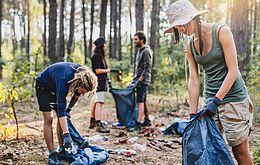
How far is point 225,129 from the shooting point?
2533mm

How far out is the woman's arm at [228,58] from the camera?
7.73 ft

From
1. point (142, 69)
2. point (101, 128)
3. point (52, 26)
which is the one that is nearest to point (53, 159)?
point (101, 128)

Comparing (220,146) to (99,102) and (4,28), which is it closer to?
(99,102)

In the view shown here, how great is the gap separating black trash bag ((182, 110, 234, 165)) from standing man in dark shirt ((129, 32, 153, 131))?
11.7 ft

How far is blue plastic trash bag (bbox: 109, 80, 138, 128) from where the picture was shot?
243 inches

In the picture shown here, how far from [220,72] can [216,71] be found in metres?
0.03

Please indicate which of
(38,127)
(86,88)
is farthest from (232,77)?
(38,127)

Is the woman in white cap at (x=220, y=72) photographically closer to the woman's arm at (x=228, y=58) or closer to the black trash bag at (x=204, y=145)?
the woman's arm at (x=228, y=58)

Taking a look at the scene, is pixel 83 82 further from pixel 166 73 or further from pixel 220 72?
pixel 166 73

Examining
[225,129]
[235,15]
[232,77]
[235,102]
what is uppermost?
[235,15]

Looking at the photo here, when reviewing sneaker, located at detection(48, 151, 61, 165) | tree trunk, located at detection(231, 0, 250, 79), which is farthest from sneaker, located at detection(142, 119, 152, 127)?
tree trunk, located at detection(231, 0, 250, 79)

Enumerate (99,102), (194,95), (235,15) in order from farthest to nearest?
(235,15) < (99,102) < (194,95)

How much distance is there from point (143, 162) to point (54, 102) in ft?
4.56

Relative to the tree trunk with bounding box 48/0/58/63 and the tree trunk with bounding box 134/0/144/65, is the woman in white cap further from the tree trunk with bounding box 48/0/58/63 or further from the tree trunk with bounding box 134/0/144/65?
the tree trunk with bounding box 48/0/58/63
